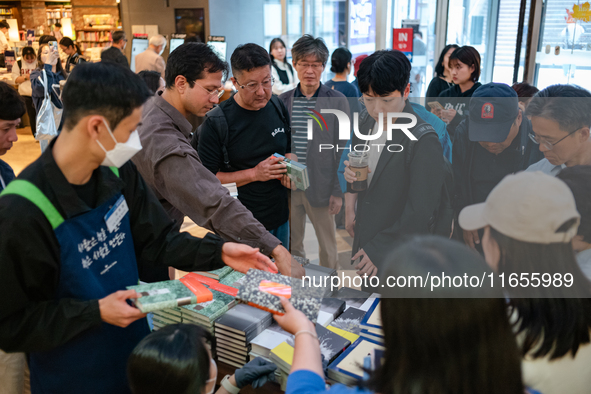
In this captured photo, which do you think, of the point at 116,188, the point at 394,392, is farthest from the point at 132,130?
the point at 394,392

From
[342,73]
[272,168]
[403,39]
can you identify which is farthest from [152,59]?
[272,168]

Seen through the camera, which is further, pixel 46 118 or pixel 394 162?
pixel 46 118

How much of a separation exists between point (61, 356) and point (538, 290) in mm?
1357

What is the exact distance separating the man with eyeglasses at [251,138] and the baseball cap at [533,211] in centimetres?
147

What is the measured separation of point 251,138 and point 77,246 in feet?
5.11

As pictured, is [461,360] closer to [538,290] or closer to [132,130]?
[538,290]

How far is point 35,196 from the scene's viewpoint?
3.84ft

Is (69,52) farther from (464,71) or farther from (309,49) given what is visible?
(464,71)

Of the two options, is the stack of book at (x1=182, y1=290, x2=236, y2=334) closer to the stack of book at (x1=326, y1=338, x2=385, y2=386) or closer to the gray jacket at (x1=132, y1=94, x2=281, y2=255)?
the gray jacket at (x1=132, y1=94, x2=281, y2=255)

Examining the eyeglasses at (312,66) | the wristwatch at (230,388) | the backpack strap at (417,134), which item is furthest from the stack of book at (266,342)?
the eyeglasses at (312,66)

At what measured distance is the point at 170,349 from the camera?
1.27 m

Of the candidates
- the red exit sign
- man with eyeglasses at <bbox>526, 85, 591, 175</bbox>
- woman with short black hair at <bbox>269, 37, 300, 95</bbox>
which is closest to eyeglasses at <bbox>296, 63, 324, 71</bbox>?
man with eyeglasses at <bbox>526, 85, 591, 175</bbox>

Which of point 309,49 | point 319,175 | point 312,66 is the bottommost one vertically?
point 319,175

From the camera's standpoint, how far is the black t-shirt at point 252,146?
8.71ft
